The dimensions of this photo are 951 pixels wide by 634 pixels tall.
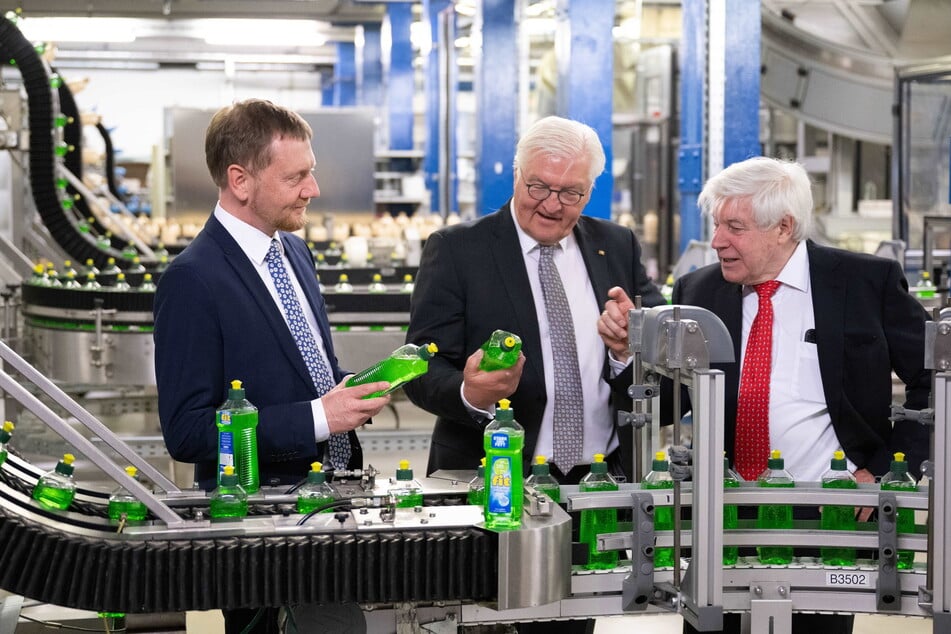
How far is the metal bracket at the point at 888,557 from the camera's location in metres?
2.29

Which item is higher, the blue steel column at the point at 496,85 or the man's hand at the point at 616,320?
the blue steel column at the point at 496,85

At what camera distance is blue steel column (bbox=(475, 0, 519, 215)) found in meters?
11.1

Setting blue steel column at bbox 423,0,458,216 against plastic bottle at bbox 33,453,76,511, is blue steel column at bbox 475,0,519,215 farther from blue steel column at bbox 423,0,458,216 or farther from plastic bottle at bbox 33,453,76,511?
plastic bottle at bbox 33,453,76,511

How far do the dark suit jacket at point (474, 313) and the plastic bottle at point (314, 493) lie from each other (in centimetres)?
49

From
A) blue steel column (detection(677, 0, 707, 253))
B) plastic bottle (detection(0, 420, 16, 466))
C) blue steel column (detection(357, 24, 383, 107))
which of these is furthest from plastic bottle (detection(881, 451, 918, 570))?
blue steel column (detection(357, 24, 383, 107))

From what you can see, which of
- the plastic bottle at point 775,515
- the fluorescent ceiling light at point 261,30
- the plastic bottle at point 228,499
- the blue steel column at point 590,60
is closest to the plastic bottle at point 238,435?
the plastic bottle at point 228,499

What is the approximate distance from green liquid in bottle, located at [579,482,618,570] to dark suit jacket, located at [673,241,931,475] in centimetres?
54

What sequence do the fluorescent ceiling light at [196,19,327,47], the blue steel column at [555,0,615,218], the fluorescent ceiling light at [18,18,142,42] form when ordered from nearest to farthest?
the blue steel column at [555,0,615,218], the fluorescent ceiling light at [18,18,142,42], the fluorescent ceiling light at [196,19,327,47]

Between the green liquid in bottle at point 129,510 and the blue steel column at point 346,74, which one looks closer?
the green liquid in bottle at point 129,510

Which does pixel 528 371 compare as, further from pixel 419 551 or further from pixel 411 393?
pixel 419 551

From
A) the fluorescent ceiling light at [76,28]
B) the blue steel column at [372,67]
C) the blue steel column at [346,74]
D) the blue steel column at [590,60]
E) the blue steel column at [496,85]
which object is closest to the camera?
the blue steel column at [590,60]

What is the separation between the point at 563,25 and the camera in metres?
7.88

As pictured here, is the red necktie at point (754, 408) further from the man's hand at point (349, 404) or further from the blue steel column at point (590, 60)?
the blue steel column at point (590, 60)

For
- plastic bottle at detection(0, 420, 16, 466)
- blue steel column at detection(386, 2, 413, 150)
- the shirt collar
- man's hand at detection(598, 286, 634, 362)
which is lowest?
plastic bottle at detection(0, 420, 16, 466)
